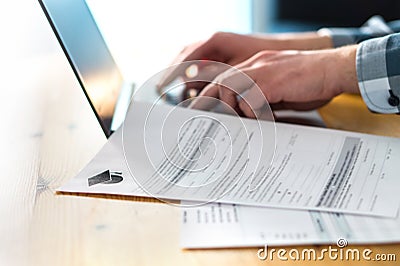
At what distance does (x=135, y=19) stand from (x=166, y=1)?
0.24 m

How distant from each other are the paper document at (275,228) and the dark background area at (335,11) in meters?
2.29

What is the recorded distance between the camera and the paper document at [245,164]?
747mm

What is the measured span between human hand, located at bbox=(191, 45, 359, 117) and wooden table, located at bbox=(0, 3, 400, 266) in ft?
0.20

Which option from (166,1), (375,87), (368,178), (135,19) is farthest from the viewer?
(166,1)

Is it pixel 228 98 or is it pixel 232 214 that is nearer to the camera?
pixel 232 214

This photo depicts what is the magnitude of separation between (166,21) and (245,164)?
5.30ft

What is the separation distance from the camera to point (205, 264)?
2.11 ft

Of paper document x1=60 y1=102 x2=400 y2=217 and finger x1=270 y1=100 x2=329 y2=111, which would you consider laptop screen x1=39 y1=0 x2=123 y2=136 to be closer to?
paper document x1=60 y1=102 x2=400 y2=217

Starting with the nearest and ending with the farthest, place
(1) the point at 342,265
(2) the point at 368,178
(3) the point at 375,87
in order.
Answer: (1) the point at 342,265 < (2) the point at 368,178 < (3) the point at 375,87

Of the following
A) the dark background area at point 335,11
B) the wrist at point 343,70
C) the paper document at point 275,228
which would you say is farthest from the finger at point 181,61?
the dark background area at point 335,11

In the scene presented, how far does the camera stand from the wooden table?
66 centimetres

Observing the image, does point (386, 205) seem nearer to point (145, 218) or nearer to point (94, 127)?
point (145, 218)

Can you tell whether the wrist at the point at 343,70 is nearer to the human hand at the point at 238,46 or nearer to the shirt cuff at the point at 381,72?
the shirt cuff at the point at 381,72

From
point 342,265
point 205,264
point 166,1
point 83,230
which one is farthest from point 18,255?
point 166,1
